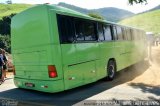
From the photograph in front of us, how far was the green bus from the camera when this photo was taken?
10.6m

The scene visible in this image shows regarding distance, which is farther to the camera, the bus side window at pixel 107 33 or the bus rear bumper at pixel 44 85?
the bus side window at pixel 107 33

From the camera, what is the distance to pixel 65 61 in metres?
10.9

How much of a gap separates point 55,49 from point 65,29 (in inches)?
37.0

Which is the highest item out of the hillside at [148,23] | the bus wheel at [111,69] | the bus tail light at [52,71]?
the hillside at [148,23]

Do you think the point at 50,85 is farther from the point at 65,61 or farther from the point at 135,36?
the point at 135,36

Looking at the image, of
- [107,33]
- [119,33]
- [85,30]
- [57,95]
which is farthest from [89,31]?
[119,33]

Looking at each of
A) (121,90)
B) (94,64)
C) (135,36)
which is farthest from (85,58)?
(135,36)

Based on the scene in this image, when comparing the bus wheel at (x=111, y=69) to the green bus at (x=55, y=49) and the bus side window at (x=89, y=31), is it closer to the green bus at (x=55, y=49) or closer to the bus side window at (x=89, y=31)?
the green bus at (x=55, y=49)

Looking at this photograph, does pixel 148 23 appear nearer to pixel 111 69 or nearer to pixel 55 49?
pixel 111 69

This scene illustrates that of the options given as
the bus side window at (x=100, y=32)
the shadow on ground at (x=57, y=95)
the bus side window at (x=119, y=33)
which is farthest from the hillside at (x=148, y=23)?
the shadow on ground at (x=57, y=95)

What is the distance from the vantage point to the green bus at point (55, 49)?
10.6m

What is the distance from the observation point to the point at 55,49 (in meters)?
10.6

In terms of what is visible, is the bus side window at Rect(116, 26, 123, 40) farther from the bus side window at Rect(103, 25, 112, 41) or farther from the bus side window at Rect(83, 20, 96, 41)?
the bus side window at Rect(83, 20, 96, 41)

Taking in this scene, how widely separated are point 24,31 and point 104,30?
450 cm
